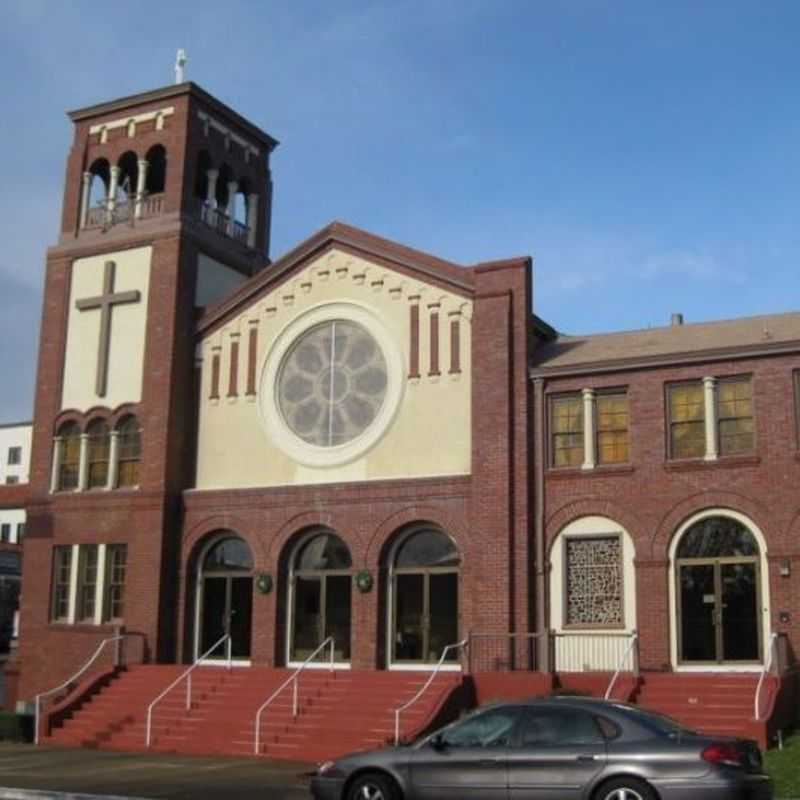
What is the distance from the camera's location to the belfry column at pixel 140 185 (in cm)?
3181

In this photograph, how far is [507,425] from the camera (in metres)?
25.6

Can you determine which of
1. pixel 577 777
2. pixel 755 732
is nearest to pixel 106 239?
pixel 755 732

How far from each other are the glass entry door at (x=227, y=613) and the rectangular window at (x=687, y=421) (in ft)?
34.9

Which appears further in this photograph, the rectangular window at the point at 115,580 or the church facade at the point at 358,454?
the rectangular window at the point at 115,580

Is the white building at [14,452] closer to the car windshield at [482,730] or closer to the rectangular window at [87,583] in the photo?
the rectangular window at [87,583]

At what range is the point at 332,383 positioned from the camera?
28.7 meters

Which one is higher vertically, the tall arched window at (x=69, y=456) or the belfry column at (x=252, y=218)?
the belfry column at (x=252, y=218)

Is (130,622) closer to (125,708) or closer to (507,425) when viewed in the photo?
(125,708)

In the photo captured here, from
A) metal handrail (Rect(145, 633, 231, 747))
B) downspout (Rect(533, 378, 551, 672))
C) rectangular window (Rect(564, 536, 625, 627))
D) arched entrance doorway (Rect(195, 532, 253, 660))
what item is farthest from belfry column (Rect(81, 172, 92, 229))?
rectangular window (Rect(564, 536, 625, 627))

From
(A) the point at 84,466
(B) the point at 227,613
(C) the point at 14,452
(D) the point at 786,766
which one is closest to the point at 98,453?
(A) the point at 84,466

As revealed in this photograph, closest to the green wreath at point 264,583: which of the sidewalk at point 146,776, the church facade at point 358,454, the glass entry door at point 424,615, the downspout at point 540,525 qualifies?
the church facade at point 358,454

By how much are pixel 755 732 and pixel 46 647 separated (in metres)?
17.7

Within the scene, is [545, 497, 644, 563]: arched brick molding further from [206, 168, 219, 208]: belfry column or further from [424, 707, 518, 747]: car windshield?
[206, 168, 219, 208]: belfry column

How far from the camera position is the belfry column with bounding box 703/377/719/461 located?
24.1 meters
